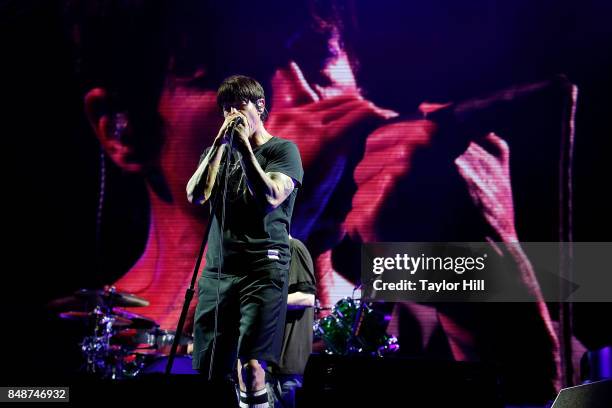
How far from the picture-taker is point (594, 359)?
14.5 ft

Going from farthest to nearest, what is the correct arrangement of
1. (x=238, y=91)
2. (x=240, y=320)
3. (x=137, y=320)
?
1. (x=137, y=320)
2. (x=238, y=91)
3. (x=240, y=320)

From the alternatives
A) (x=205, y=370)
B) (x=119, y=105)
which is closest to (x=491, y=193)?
(x=119, y=105)

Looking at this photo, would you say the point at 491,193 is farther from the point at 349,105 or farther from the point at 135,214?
the point at 135,214

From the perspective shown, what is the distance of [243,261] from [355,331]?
2.74 m

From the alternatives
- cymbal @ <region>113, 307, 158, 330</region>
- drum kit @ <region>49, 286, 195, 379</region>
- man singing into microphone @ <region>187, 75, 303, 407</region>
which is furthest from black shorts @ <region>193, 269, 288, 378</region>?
cymbal @ <region>113, 307, 158, 330</region>

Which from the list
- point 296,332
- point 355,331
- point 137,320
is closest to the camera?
point 296,332

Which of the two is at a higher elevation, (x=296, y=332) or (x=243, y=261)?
(x=243, y=261)

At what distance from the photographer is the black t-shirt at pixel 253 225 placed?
8.39ft

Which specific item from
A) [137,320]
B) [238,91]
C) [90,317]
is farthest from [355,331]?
[238,91]

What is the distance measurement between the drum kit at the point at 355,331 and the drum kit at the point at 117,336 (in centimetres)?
106

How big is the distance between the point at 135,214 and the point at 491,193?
→ 3.08 m

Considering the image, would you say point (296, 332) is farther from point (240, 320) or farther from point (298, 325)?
point (240, 320)

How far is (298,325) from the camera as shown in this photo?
3.79m

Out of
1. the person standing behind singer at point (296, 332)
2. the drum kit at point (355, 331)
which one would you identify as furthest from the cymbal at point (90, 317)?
the person standing behind singer at point (296, 332)
